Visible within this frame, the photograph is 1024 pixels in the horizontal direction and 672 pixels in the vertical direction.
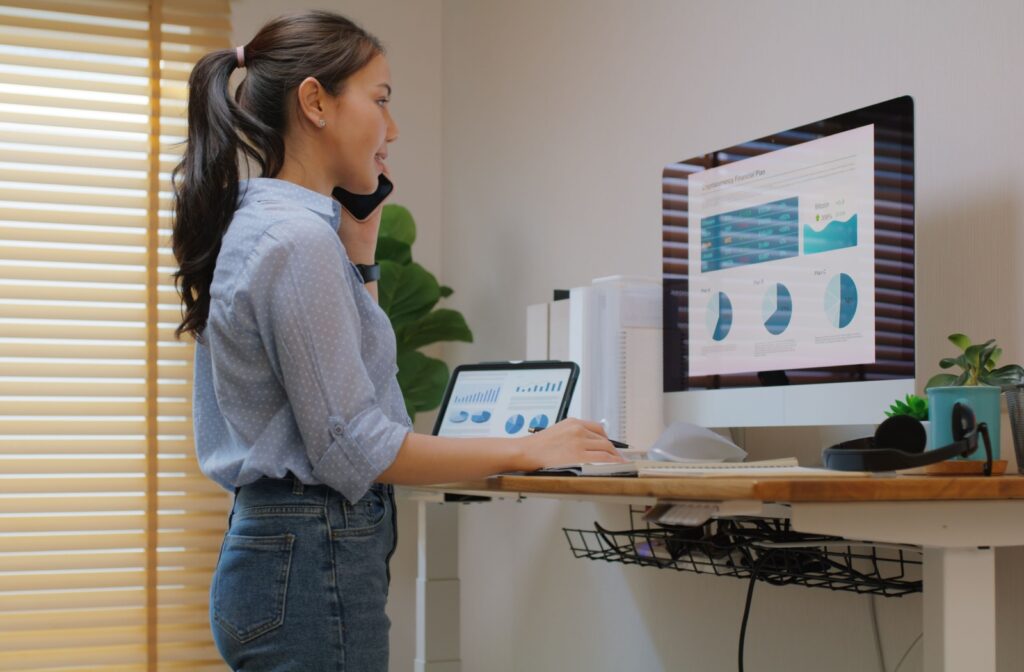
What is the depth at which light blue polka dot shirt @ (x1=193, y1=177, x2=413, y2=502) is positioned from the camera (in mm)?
1065

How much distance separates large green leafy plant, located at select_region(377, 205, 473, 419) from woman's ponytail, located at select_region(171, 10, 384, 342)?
1.72 meters

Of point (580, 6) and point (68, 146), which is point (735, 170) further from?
point (68, 146)

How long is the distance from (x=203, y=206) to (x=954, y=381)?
916mm

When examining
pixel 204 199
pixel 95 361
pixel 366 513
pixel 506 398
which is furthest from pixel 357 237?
pixel 95 361

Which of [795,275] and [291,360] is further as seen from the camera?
[795,275]

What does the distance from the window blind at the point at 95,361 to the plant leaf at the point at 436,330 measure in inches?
27.2

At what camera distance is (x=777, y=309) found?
65.1 inches

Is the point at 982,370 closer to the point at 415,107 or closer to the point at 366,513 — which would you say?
the point at 366,513

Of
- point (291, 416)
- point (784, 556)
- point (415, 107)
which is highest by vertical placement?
point (415, 107)

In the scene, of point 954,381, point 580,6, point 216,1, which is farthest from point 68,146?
point 954,381

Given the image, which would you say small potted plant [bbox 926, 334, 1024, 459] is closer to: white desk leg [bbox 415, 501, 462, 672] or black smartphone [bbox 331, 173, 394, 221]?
black smartphone [bbox 331, 173, 394, 221]

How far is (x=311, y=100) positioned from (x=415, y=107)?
2.41 meters

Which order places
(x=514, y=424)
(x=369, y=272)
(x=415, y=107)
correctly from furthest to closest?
(x=415, y=107)
(x=514, y=424)
(x=369, y=272)

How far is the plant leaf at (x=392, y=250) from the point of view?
3037 millimetres
